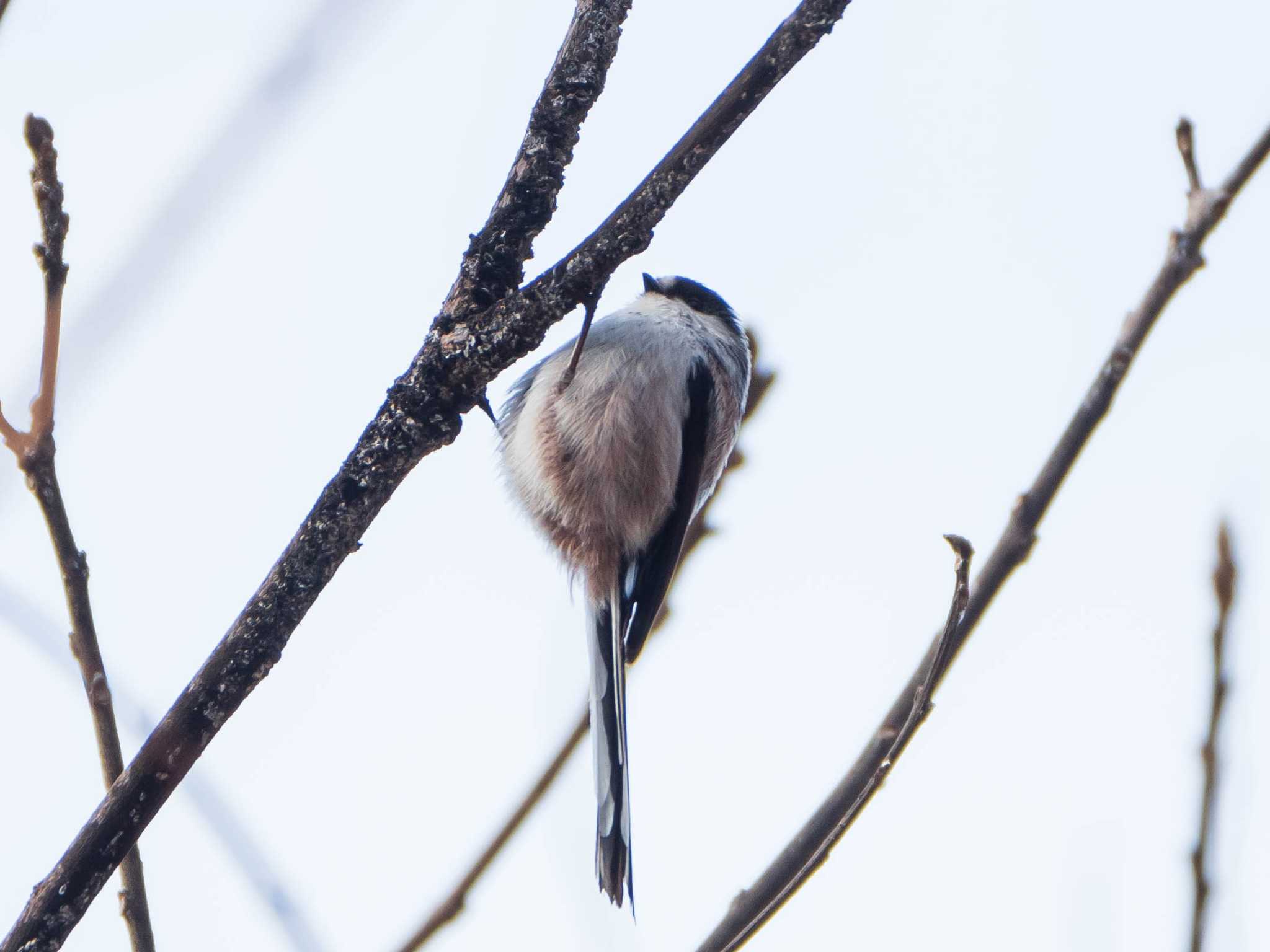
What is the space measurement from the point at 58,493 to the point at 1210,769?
3.73ft

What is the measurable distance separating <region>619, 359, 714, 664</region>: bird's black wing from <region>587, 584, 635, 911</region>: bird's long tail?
0.27 feet

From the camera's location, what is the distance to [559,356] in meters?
2.84

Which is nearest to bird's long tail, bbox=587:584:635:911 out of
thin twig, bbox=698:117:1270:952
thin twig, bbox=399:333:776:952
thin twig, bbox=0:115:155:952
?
thin twig, bbox=399:333:776:952

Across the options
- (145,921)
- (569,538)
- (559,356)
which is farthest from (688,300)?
(145,921)

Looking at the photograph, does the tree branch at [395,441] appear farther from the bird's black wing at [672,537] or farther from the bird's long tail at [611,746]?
the bird's black wing at [672,537]

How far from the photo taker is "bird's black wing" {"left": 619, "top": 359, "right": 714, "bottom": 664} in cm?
293

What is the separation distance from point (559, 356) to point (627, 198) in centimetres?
155

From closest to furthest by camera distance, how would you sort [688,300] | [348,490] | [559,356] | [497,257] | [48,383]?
[48,383] → [348,490] → [497,257] → [559,356] → [688,300]

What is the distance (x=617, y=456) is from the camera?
2.82m

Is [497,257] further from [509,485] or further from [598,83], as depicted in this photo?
[509,485]

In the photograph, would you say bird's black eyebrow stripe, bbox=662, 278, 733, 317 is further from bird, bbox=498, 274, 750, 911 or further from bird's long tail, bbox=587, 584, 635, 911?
bird's long tail, bbox=587, 584, 635, 911

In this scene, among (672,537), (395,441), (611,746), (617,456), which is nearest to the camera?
(395,441)

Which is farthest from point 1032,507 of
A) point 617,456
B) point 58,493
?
point 617,456

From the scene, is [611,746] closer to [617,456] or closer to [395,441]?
[617,456]
